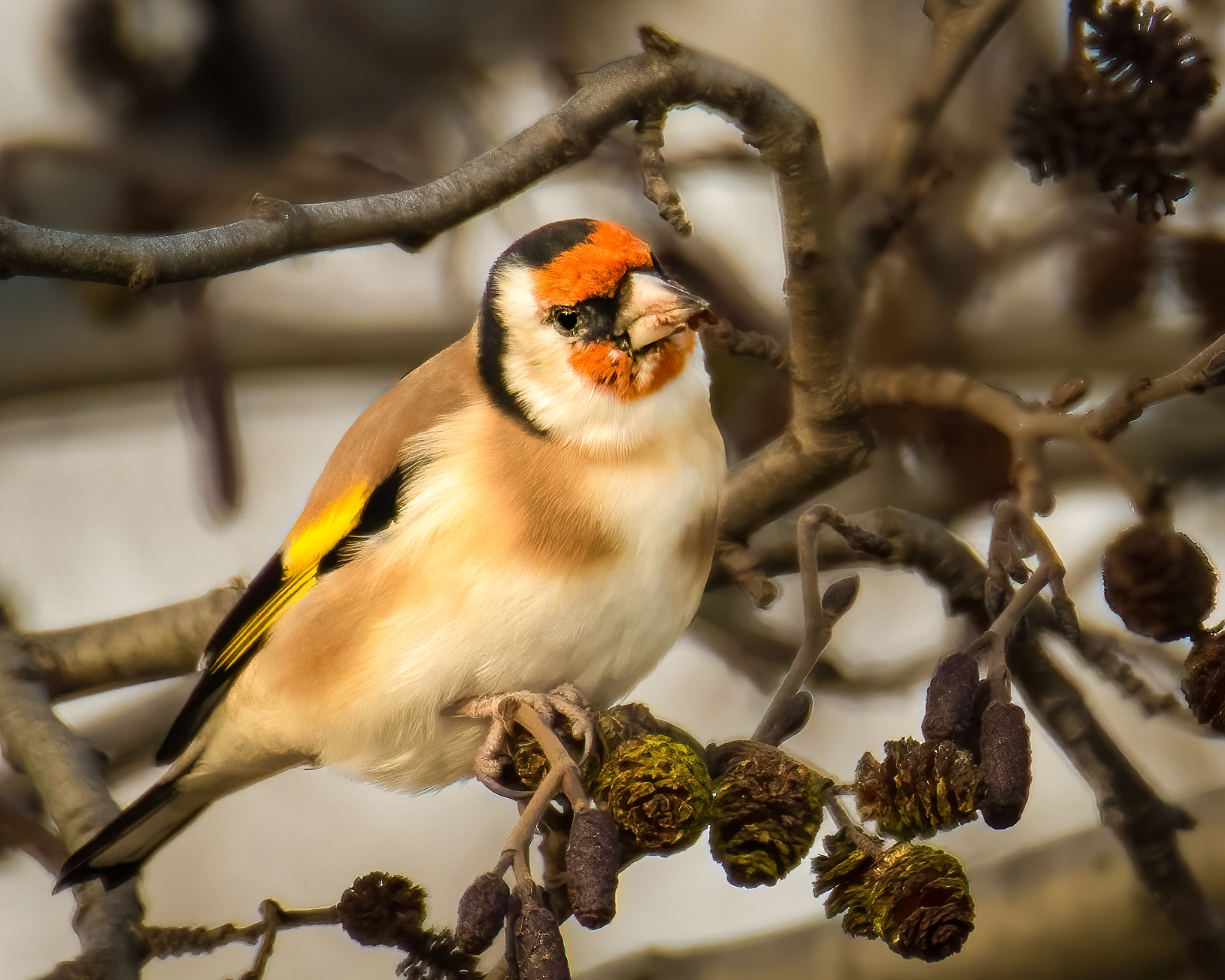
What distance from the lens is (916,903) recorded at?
4.50 ft

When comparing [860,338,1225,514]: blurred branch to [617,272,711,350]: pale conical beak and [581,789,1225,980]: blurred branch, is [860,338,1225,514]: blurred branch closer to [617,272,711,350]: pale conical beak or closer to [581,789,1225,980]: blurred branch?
[617,272,711,350]: pale conical beak

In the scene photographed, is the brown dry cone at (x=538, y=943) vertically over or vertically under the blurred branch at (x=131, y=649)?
under

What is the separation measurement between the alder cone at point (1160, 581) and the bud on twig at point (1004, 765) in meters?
0.22

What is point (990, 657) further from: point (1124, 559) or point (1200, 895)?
point (1200, 895)

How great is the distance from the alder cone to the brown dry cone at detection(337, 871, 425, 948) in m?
0.99

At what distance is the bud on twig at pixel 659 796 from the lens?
1.48 meters

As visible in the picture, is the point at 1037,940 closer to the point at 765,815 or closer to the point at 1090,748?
the point at 1090,748

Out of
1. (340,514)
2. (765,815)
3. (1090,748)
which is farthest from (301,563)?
(1090,748)

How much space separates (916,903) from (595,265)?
3.83 ft

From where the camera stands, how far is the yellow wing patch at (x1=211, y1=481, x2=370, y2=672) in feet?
7.52

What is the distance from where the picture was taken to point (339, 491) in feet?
7.64

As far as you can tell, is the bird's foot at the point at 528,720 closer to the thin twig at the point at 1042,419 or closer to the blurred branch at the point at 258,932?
the blurred branch at the point at 258,932

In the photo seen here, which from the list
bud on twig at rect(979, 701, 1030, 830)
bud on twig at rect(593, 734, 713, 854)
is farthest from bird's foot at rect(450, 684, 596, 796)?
bud on twig at rect(979, 701, 1030, 830)

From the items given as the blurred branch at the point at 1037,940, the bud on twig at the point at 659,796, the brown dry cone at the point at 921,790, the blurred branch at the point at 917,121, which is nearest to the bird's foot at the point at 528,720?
the bud on twig at the point at 659,796
